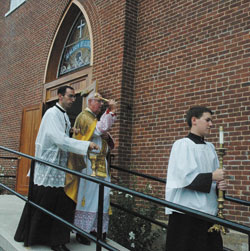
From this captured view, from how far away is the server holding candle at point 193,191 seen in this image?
246cm

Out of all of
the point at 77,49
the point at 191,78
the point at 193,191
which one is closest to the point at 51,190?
the point at 193,191

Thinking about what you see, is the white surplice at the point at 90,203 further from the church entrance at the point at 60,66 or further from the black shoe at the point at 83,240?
the church entrance at the point at 60,66

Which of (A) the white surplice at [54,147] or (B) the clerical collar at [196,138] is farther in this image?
(A) the white surplice at [54,147]

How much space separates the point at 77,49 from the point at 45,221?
571cm

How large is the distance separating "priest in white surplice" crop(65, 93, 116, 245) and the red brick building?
5.61ft

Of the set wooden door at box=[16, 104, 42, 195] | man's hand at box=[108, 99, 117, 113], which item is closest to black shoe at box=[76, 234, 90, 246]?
man's hand at box=[108, 99, 117, 113]

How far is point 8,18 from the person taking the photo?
11.2 meters

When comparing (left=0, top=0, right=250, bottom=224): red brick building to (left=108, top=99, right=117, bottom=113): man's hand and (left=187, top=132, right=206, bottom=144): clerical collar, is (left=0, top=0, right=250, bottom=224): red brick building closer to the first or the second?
(left=108, top=99, right=117, bottom=113): man's hand

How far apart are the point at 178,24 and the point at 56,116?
3054 millimetres

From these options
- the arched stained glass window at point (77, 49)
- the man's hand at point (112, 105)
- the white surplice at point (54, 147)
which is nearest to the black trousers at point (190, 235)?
the white surplice at point (54, 147)

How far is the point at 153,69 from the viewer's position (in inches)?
239

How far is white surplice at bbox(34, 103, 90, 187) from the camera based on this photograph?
3.67 m

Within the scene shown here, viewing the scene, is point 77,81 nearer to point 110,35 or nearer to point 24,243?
point 110,35

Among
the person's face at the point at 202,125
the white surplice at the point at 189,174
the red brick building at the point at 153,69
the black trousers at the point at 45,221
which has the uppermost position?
the red brick building at the point at 153,69
